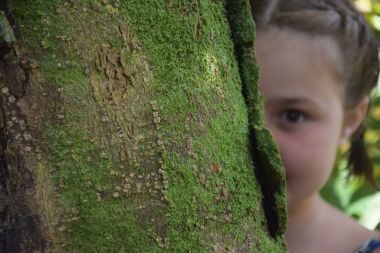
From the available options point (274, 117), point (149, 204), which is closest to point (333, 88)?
point (274, 117)

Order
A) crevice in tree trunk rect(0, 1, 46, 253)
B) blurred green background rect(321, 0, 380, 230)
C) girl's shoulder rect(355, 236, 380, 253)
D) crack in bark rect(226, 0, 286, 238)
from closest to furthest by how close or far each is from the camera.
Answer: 1. crevice in tree trunk rect(0, 1, 46, 253)
2. crack in bark rect(226, 0, 286, 238)
3. girl's shoulder rect(355, 236, 380, 253)
4. blurred green background rect(321, 0, 380, 230)

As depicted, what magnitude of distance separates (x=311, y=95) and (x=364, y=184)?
84cm

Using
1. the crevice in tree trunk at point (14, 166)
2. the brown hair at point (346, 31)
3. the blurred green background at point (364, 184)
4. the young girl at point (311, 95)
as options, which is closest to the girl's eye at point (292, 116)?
the young girl at point (311, 95)

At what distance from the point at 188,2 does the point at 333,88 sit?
107cm

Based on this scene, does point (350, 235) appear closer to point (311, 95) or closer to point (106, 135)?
point (311, 95)

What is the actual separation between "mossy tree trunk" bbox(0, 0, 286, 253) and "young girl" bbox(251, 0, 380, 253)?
A: 0.75 meters

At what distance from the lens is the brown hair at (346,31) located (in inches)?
74.9

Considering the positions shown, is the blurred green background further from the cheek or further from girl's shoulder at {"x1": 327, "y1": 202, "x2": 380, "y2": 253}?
the cheek

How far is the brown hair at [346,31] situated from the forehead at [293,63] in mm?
30

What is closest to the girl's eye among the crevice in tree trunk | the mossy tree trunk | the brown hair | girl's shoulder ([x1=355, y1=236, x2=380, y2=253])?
the brown hair

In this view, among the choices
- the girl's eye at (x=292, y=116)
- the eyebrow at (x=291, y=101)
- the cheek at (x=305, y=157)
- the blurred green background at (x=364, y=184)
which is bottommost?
the blurred green background at (x=364, y=184)

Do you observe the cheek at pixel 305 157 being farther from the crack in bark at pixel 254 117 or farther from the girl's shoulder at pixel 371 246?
the crack in bark at pixel 254 117

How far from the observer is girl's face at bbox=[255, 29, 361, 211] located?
6.03 ft

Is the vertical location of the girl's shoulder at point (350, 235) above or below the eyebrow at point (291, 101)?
below
